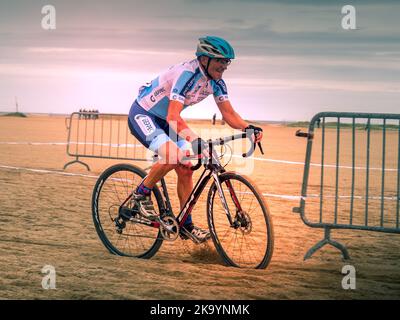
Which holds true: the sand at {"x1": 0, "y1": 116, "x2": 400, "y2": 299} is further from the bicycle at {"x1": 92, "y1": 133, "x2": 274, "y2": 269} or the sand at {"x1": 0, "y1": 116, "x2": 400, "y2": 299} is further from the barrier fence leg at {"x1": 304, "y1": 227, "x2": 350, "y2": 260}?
the bicycle at {"x1": 92, "y1": 133, "x2": 274, "y2": 269}

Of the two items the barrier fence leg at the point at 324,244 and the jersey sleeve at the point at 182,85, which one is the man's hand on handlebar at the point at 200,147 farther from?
the barrier fence leg at the point at 324,244

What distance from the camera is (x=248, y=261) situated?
23.7ft

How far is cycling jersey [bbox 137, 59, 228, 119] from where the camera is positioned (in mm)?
7082

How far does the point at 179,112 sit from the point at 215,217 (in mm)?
1241

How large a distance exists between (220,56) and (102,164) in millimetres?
13301

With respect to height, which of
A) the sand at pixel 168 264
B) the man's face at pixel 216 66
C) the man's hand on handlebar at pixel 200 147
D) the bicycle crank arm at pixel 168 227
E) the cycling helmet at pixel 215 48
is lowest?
the sand at pixel 168 264

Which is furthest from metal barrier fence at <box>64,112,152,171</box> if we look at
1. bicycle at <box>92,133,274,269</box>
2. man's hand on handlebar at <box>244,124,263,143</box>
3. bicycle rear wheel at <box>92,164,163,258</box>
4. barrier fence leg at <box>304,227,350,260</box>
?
barrier fence leg at <box>304,227,350,260</box>

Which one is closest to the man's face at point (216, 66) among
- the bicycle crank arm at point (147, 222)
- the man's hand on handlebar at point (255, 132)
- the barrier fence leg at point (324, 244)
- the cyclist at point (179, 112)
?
the cyclist at point (179, 112)

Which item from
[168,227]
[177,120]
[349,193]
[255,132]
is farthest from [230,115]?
[349,193]

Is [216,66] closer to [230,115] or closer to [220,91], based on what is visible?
[220,91]

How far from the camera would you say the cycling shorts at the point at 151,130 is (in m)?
7.38

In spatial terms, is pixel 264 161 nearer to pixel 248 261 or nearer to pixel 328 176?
pixel 328 176

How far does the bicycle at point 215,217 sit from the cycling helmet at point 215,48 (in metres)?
0.80
